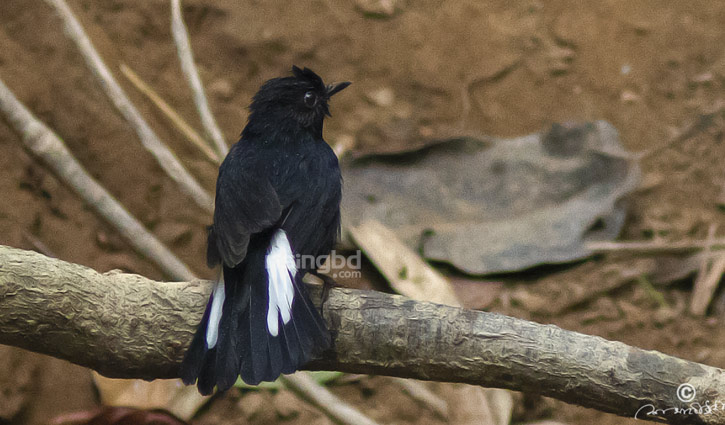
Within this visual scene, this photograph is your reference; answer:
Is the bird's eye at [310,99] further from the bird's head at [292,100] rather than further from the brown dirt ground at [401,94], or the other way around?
the brown dirt ground at [401,94]

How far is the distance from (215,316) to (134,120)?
205 centimetres

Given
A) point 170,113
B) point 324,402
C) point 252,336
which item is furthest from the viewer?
point 170,113

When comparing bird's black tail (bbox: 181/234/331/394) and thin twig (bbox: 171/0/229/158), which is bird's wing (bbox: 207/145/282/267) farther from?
thin twig (bbox: 171/0/229/158)

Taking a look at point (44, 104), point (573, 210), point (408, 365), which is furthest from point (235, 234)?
point (573, 210)

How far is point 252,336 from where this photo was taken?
7.18ft

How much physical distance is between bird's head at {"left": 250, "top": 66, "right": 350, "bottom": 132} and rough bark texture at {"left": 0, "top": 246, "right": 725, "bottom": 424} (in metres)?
0.95

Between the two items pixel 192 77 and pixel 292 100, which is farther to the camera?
pixel 192 77

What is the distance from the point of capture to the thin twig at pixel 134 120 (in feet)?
12.9

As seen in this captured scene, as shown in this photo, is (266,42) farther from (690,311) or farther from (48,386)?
(690,311)

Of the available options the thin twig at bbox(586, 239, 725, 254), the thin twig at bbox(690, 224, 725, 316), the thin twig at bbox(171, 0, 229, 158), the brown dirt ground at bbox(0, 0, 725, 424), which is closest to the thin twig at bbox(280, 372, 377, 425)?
the brown dirt ground at bbox(0, 0, 725, 424)

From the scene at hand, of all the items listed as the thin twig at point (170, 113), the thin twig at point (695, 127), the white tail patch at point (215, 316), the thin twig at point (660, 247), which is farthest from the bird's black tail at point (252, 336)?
the thin twig at point (695, 127)

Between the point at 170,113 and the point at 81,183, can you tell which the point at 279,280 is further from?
the point at 170,113

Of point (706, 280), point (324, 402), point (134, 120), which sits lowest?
point (324, 402)

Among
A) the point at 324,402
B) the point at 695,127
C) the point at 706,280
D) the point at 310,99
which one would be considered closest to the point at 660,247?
the point at 706,280
